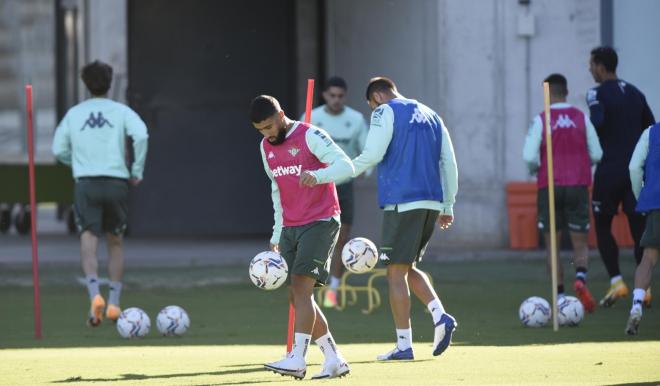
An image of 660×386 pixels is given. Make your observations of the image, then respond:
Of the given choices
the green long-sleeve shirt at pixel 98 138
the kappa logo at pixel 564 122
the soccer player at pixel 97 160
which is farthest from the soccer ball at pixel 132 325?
the kappa logo at pixel 564 122

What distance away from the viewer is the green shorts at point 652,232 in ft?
37.8

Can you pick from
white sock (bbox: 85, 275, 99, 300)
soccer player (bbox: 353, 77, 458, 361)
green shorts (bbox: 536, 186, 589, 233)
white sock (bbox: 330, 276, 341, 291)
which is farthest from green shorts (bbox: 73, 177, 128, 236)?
green shorts (bbox: 536, 186, 589, 233)

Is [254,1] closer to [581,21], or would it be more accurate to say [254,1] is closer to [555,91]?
[581,21]

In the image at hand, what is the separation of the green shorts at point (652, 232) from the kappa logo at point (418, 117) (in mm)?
2163

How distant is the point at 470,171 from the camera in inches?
792

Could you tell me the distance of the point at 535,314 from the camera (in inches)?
487

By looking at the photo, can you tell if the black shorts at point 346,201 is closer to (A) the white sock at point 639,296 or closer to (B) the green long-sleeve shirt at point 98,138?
(B) the green long-sleeve shirt at point 98,138

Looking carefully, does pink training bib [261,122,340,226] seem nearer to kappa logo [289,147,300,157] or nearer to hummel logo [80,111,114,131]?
kappa logo [289,147,300,157]

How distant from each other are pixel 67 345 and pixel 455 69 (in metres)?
9.58

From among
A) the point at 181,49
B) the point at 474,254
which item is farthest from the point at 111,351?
the point at 181,49

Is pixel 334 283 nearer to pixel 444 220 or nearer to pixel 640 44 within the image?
pixel 444 220

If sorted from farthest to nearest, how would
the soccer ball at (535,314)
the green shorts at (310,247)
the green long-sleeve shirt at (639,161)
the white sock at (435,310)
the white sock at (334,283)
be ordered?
1. the white sock at (334,283)
2. the soccer ball at (535,314)
3. the green long-sleeve shirt at (639,161)
4. the white sock at (435,310)
5. the green shorts at (310,247)

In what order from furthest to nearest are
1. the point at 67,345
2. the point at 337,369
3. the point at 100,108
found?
the point at 100,108
the point at 67,345
the point at 337,369

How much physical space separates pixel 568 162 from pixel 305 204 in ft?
16.0
